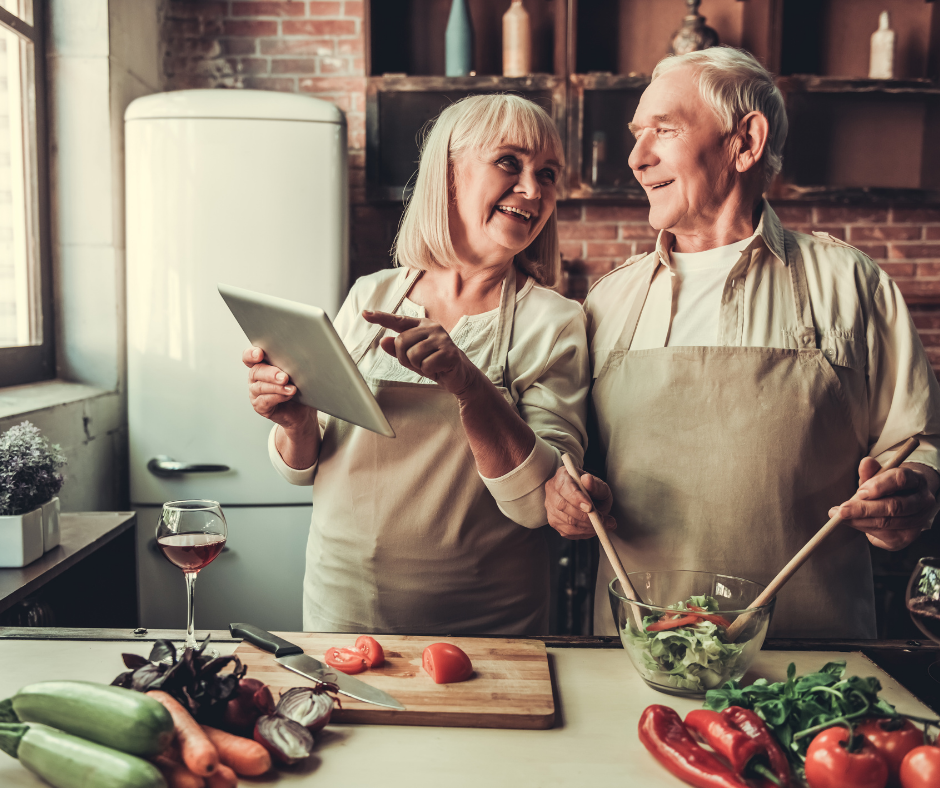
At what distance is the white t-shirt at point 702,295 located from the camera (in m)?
1.41

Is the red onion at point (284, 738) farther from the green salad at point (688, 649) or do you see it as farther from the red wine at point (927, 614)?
the red wine at point (927, 614)

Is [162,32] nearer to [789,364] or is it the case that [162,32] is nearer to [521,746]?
[789,364]

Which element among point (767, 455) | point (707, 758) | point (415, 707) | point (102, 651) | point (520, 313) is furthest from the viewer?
point (520, 313)

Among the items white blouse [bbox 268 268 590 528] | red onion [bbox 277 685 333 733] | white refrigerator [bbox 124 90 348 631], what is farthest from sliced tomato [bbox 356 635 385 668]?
white refrigerator [bbox 124 90 348 631]

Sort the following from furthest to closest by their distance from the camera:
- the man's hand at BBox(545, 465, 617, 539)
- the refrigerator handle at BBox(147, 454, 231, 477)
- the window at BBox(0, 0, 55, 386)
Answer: the refrigerator handle at BBox(147, 454, 231, 477), the window at BBox(0, 0, 55, 386), the man's hand at BBox(545, 465, 617, 539)

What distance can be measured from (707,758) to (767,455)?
0.68 metres

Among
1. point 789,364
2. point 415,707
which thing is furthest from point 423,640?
point 789,364

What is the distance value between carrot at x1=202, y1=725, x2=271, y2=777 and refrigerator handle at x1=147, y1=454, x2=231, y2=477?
188 centimetres

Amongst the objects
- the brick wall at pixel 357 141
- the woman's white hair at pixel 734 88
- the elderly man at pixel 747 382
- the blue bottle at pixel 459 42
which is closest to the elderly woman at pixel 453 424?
the elderly man at pixel 747 382

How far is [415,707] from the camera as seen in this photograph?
886 mm

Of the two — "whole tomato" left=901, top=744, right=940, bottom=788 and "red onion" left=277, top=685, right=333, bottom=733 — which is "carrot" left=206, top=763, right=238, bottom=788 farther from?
"whole tomato" left=901, top=744, right=940, bottom=788

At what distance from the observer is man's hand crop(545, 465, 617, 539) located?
46.9 inches

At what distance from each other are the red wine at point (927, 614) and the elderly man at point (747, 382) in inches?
16.6

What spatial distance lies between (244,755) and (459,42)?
2773mm
